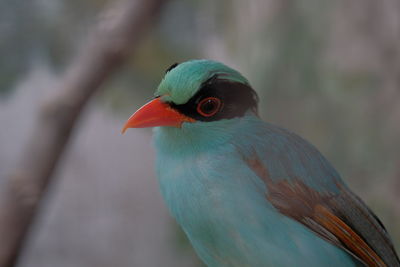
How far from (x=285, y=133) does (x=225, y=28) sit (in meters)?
1.15

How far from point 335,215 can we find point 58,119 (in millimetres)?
1191

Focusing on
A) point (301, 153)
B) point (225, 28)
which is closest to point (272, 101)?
point (225, 28)

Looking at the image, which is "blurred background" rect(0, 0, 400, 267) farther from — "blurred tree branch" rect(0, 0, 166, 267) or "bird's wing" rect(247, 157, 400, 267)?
"bird's wing" rect(247, 157, 400, 267)

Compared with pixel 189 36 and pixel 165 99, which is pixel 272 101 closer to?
pixel 189 36

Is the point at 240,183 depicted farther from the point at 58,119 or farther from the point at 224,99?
the point at 58,119

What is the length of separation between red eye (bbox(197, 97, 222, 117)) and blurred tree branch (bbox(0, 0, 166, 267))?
102 cm

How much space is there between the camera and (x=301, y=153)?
90 centimetres

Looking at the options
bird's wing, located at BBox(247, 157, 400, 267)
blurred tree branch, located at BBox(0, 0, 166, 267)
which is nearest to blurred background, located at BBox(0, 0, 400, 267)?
blurred tree branch, located at BBox(0, 0, 166, 267)

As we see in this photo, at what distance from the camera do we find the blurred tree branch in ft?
5.89

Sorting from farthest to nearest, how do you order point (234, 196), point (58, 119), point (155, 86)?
point (155, 86), point (58, 119), point (234, 196)

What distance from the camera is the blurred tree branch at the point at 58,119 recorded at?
70.7 inches

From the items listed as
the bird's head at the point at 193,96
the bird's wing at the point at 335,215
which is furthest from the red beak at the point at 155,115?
the bird's wing at the point at 335,215

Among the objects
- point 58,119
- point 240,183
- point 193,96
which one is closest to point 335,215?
point 240,183

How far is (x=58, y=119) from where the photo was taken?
71.7 inches
